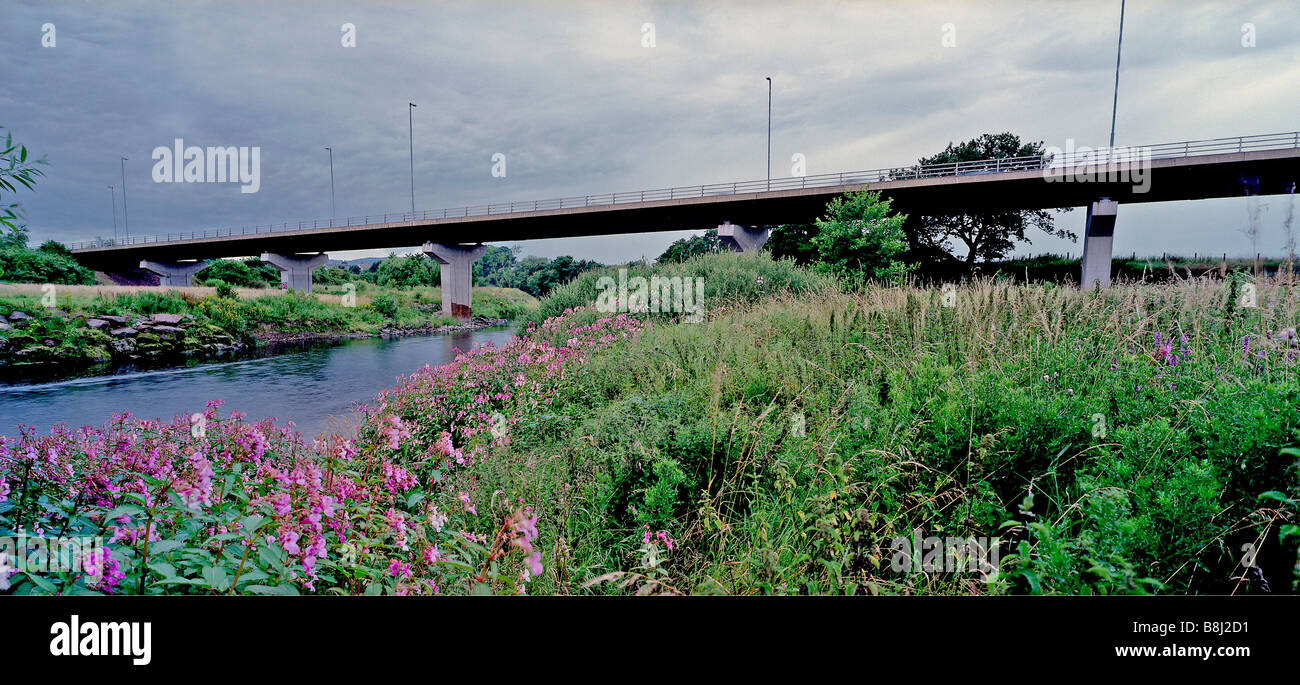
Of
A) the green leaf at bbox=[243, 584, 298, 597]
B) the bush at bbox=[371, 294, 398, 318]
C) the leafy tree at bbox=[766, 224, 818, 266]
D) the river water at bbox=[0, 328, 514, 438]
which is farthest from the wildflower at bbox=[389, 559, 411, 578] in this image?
the leafy tree at bbox=[766, 224, 818, 266]

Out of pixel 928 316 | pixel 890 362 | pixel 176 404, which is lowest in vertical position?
pixel 176 404

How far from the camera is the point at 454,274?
36.2 meters

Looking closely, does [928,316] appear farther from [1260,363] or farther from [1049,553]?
[1049,553]

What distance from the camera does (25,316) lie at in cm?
891

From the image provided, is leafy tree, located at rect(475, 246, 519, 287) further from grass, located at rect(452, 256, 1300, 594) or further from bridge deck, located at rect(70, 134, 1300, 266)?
grass, located at rect(452, 256, 1300, 594)

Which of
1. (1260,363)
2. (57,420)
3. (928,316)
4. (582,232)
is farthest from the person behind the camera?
(582,232)

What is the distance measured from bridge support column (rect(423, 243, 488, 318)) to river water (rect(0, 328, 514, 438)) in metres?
20.6

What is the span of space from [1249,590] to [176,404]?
12012mm

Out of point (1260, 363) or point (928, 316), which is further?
point (928, 316)

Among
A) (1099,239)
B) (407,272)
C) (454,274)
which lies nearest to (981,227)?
(1099,239)

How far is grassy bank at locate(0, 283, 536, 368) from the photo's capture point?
9.30 metres

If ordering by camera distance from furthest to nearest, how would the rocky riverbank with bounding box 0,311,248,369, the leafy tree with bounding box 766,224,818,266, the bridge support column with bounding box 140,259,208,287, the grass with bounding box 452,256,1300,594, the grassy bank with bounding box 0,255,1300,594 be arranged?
1. the leafy tree with bounding box 766,224,818,266
2. the bridge support column with bounding box 140,259,208,287
3. the rocky riverbank with bounding box 0,311,248,369
4. the grass with bounding box 452,256,1300,594
5. the grassy bank with bounding box 0,255,1300,594

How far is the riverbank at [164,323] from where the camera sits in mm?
9336
